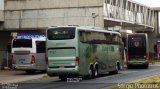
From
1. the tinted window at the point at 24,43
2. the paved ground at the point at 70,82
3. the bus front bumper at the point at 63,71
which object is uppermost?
the tinted window at the point at 24,43

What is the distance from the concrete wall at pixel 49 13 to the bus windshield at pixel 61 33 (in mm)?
19858

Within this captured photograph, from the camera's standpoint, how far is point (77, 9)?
50.8 m

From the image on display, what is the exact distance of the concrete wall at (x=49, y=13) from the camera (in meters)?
50.0

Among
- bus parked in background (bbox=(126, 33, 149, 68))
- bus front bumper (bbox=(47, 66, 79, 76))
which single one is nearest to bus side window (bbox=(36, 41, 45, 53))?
bus front bumper (bbox=(47, 66, 79, 76))

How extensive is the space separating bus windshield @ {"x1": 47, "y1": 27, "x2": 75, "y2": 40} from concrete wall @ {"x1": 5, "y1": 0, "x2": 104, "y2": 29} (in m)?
19.9

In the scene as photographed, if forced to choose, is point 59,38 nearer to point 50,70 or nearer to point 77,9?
point 50,70

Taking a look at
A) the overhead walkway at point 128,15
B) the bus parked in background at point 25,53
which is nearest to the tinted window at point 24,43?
the bus parked in background at point 25,53

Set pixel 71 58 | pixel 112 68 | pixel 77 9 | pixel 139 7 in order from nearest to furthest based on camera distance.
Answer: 1. pixel 71 58
2. pixel 112 68
3. pixel 77 9
4. pixel 139 7

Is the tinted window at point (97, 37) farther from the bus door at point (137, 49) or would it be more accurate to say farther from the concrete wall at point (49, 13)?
the concrete wall at point (49, 13)

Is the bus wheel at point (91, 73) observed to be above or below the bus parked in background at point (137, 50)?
below

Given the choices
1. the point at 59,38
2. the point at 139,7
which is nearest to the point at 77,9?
the point at 59,38

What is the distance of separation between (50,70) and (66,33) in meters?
2.44

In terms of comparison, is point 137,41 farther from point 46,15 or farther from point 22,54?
point 22,54

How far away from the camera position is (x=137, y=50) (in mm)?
48438
